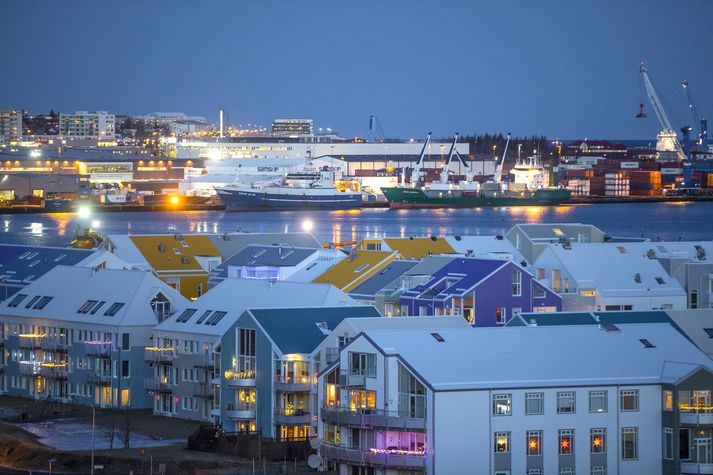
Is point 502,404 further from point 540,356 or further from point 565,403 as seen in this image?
point 540,356

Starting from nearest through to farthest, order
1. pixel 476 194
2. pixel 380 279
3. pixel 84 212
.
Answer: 1. pixel 380 279
2. pixel 84 212
3. pixel 476 194

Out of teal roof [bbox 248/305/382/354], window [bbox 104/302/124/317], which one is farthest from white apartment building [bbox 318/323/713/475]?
window [bbox 104/302/124/317]

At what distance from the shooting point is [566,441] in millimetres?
13133

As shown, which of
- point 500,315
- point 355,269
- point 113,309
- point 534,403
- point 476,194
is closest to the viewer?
point 534,403

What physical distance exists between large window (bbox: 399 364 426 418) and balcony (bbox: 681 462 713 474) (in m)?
2.04

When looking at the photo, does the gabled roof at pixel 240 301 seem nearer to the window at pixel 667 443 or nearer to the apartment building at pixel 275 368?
the apartment building at pixel 275 368

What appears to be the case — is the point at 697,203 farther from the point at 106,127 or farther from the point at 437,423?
the point at 437,423

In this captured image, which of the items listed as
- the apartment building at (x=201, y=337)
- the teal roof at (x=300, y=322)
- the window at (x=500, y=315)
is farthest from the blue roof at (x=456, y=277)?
the teal roof at (x=300, y=322)

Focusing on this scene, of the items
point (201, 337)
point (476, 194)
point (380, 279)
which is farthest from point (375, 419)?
point (476, 194)

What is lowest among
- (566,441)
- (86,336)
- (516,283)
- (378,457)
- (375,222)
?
(378,457)

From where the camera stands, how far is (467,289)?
1833 cm

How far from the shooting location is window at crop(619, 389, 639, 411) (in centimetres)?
1331

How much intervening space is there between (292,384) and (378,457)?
2.50 metres

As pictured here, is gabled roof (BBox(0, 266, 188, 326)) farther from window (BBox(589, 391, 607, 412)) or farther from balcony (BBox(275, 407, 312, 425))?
window (BBox(589, 391, 607, 412))
